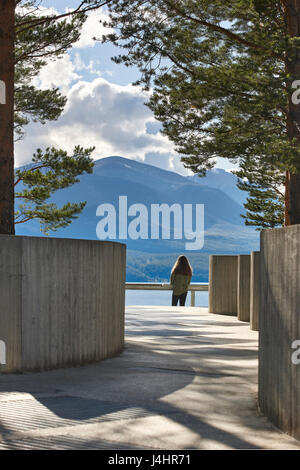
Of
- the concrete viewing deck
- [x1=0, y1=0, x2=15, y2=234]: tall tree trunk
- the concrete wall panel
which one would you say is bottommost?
the concrete viewing deck

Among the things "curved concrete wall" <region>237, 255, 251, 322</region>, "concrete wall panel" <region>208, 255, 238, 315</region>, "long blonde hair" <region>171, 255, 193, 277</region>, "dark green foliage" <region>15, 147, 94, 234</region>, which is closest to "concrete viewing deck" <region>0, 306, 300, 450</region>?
"curved concrete wall" <region>237, 255, 251, 322</region>

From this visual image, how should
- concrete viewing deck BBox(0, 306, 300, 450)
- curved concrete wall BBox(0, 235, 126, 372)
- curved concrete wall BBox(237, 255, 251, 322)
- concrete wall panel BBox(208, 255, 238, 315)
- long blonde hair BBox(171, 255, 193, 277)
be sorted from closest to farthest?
concrete viewing deck BBox(0, 306, 300, 450) → curved concrete wall BBox(0, 235, 126, 372) → curved concrete wall BBox(237, 255, 251, 322) → concrete wall panel BBox(208, 255, 238, 315) → long blonde hair BBox(171, 255, 193, 277)

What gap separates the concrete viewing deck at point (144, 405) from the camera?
158 inches

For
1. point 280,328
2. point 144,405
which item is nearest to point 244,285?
point 144,405

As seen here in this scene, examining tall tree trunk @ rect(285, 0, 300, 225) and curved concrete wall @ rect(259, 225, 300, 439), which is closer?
curved concrete wall @ rect(259, 225, 300, 439)

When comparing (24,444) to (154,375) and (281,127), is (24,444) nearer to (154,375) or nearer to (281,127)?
(154,375)

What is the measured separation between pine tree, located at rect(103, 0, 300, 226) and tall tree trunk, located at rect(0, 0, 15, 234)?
3.72 m

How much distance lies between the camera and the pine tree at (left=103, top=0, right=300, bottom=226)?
13125mm

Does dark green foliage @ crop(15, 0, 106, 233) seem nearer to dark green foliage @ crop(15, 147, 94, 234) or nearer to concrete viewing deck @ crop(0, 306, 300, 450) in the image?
dark green foliage @ crop(15, 147, 94, 234)

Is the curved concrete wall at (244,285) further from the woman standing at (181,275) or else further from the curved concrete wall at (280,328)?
the curved concrete wall at (280,328)

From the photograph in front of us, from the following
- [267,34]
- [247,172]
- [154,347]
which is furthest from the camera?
[247,172]

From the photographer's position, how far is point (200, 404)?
17.0 ft
